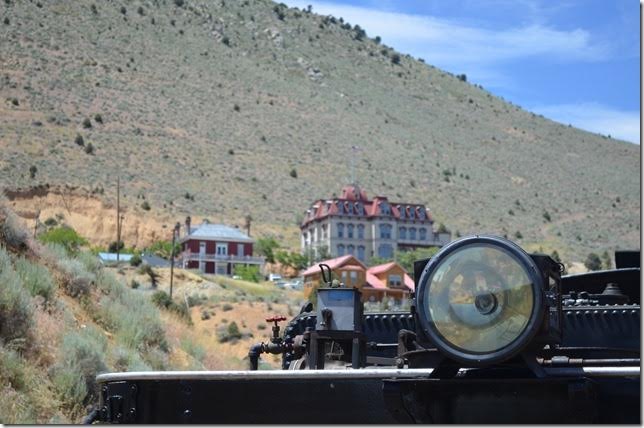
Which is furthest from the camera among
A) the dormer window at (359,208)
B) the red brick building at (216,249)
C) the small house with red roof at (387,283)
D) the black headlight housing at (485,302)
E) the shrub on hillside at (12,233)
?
the dormer window at (359,208)

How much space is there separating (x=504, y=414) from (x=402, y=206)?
288 ft

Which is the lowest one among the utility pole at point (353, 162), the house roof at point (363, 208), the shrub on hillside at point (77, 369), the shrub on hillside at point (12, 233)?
the shrub on hillside at point (77, 369)

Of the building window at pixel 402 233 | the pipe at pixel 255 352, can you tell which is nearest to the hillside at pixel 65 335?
the pipe at pixel 255 352

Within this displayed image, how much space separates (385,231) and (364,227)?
6.91 ft

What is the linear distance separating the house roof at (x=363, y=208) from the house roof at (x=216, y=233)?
7909 millimetres

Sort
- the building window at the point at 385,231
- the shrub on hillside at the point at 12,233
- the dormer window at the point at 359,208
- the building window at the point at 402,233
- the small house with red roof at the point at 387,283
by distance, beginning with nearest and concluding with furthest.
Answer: the shrub on hillside at the point at 12,233
the small house with red roof at the point at 387,283
the dormer window at the point at 359,208
the building window at the point at 402,233
the building window at the point at 385,231

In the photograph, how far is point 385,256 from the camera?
95.8m

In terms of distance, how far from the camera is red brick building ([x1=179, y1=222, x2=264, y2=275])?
77562 millimetres

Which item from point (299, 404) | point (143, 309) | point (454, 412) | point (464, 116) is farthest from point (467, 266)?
point (464, 116)

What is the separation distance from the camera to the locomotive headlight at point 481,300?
2.91 metres

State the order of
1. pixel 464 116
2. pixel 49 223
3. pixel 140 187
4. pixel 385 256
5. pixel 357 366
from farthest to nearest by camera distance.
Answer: pixel 464 116
pixel 385 256
pixel 140 187
pixel 49 223
pixel 357 366

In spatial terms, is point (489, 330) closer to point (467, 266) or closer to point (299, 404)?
point (467, 266)

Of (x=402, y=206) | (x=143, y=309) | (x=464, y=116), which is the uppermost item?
(x=464, y=116)

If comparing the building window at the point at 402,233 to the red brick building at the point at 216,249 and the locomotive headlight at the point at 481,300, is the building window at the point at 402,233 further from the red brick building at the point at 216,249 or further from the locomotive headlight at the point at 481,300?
the locomotive headlight at the point at 481,300
